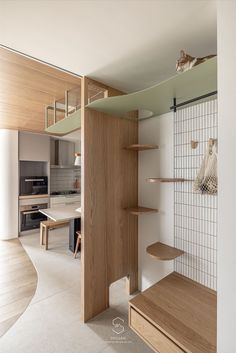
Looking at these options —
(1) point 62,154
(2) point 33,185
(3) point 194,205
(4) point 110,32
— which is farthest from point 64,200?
(4) point 110,32

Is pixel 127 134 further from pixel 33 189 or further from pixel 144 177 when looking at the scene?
pixel 33 189

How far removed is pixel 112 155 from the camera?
1.99 m

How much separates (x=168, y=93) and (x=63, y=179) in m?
4.91

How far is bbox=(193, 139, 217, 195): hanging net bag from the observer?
4.66ft

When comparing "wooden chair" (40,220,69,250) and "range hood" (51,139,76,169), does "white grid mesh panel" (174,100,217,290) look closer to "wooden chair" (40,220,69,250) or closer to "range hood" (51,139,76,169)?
"wooden chair" (40,220,69,250)

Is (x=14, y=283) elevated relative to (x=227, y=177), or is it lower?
lower

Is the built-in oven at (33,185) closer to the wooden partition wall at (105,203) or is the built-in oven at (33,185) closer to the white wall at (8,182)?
the white wall at (8,182)

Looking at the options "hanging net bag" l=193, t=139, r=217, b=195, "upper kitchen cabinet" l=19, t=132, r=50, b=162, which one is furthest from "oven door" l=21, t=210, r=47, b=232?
"hanging net bag" l=193, t=139, r=217, b=195

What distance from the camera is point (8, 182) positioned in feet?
13.8

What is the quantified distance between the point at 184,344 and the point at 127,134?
1.77 meters

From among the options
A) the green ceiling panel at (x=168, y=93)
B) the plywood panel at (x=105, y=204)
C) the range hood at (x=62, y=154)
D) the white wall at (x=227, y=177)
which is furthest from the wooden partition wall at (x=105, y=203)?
the range hood at (x=62, y=154)

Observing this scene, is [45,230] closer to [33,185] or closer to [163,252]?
[33,185]

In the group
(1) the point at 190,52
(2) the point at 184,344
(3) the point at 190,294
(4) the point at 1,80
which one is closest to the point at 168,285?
(3) the point at 190,294

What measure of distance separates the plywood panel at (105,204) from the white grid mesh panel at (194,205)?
53 centimetres
